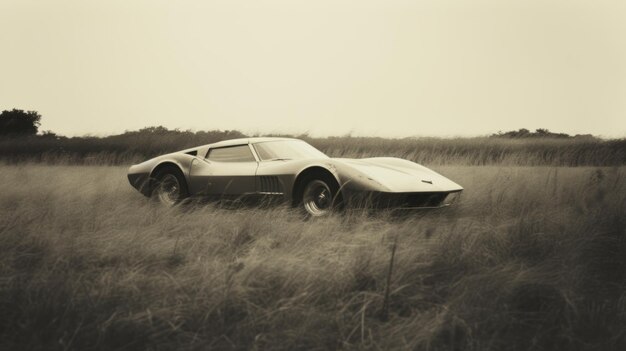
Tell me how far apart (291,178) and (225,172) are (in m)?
1.02

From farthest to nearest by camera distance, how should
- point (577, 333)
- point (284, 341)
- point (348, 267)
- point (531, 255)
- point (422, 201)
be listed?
1. point (422, 201)
2. point (531, 255)
3. point (348, 267)
4. point (577, 333)
5. point (284, 341)

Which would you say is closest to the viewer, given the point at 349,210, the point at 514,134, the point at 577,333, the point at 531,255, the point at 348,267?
the point at 577,333

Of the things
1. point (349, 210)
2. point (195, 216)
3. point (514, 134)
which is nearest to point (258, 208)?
point (195, 216)

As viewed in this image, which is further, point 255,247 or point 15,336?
point 255,247

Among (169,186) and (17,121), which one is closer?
(169,186)

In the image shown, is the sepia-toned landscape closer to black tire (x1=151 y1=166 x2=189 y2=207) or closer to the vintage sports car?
the vintage sports car

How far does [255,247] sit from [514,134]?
1856 cm

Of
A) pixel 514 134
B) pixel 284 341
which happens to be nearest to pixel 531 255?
pixel 284 341

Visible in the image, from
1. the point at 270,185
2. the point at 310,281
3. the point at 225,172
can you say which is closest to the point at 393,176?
the point at 270,185

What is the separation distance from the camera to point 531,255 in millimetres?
4207

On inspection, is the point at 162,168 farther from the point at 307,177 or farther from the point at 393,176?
the point at 393,176

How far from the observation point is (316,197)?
6078mm

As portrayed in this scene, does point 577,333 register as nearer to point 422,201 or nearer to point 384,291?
point 384,291

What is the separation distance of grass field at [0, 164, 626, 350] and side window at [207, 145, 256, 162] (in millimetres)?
1260
